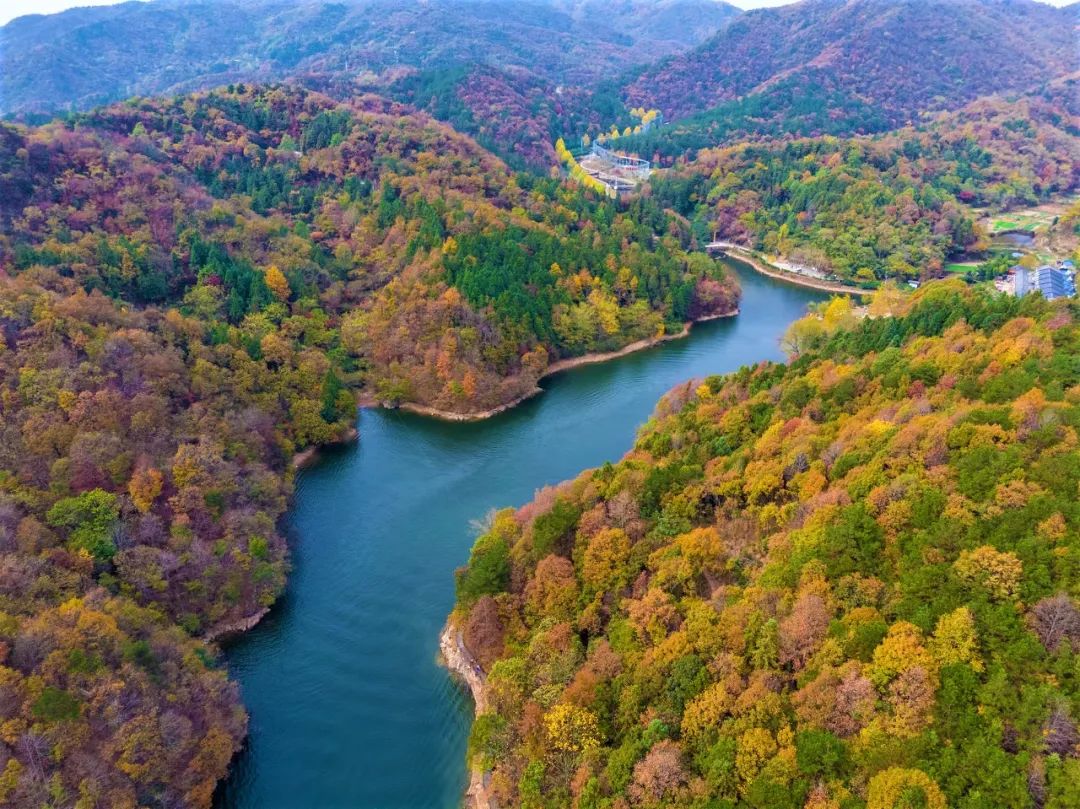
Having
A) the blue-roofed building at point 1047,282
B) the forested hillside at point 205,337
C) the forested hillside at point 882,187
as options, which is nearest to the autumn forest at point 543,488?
the forested hillside at point 205,337

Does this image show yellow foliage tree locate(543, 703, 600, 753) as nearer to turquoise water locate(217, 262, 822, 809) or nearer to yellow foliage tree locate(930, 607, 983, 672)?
turquoise water locate(217, 262, 822, 809)

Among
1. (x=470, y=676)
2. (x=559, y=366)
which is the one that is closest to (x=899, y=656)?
(x=470, y=676)

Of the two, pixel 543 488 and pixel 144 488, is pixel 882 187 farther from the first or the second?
pixel 144 488

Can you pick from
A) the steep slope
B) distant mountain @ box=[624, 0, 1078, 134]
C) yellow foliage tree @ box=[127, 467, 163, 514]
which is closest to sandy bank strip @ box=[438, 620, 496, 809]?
yellow foliage tree @ box=[127, 467, 163, 514]

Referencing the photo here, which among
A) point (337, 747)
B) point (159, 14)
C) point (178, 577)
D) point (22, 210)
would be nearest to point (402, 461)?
point (178, 577)

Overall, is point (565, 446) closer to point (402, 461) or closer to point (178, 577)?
point (402, 461)

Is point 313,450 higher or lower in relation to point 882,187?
lower
